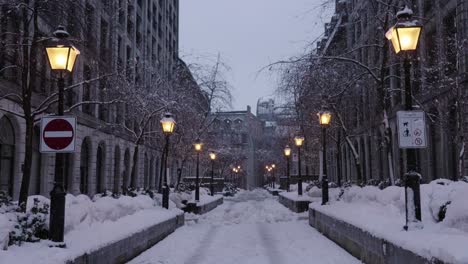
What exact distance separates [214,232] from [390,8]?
9366 millimetres

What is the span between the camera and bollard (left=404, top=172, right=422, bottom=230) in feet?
26.6

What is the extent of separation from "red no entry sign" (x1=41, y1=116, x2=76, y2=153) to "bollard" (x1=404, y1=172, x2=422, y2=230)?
553cm

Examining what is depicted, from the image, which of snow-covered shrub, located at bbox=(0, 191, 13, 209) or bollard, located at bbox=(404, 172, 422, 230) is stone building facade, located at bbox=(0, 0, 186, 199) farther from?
bollard, located at bbox=(404, 172, 422, 230)

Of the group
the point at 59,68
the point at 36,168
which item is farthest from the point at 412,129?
the point at 36,168

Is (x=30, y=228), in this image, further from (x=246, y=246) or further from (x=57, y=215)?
(x=246, y=246)

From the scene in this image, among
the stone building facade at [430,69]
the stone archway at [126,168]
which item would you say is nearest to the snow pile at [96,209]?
the stone building facade at [430,69]

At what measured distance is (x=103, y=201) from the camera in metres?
11.9

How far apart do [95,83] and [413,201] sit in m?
24.3

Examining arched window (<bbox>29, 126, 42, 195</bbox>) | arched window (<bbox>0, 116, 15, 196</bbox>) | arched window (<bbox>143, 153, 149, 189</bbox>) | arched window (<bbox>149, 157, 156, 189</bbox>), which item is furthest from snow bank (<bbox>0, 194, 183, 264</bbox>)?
arched window (<bbox>149, 157, 156, 189</bbox>)

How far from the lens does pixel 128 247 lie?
34.7 feet

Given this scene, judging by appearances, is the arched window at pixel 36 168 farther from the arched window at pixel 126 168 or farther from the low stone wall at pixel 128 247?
the arched window at pixel 126 168

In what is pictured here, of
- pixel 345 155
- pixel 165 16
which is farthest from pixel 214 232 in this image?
pixel 165 16

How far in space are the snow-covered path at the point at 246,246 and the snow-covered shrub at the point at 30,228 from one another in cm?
294

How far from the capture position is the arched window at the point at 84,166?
30.4 m
